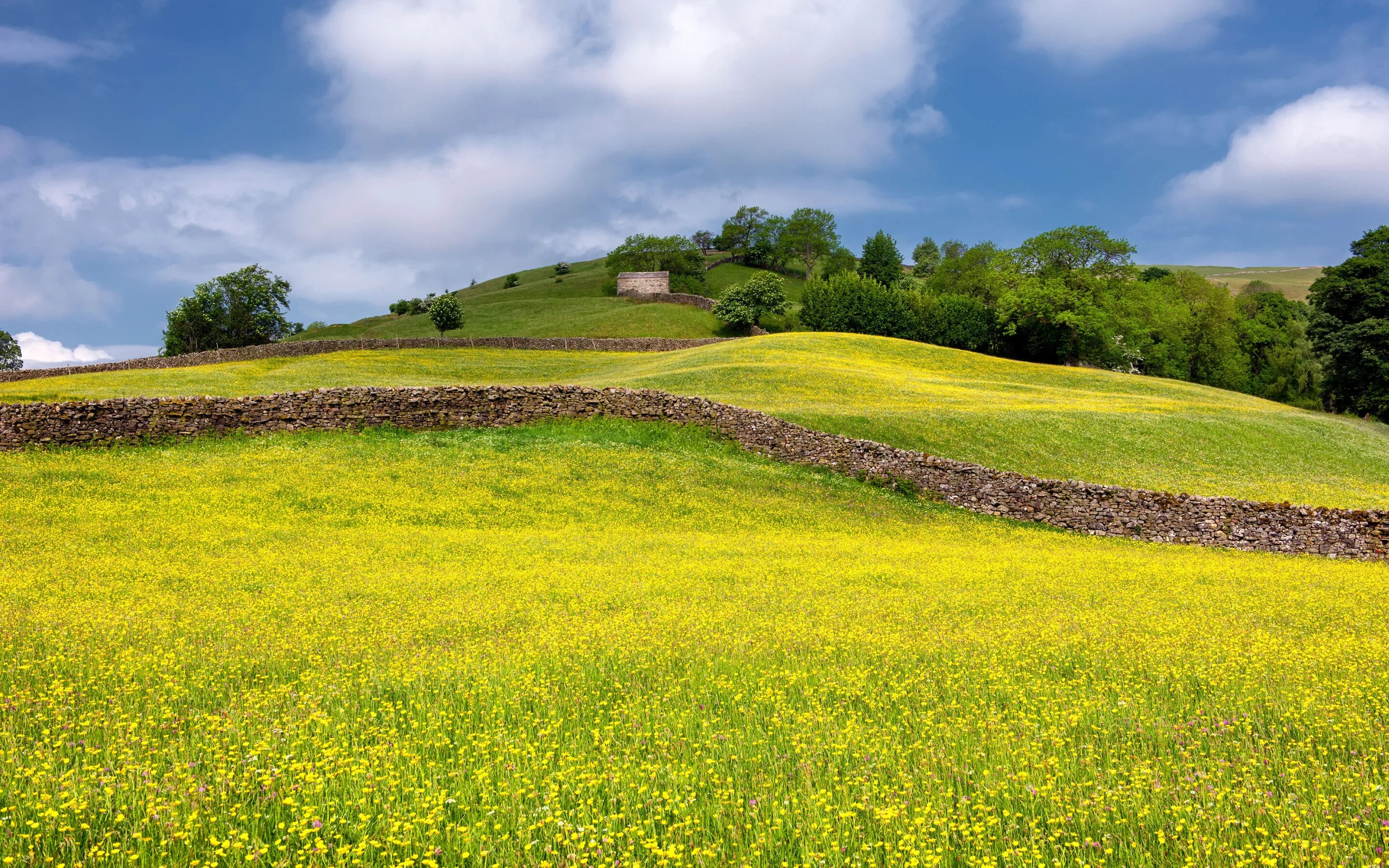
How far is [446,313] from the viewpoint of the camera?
79.6m

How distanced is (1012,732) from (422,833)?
4.48m

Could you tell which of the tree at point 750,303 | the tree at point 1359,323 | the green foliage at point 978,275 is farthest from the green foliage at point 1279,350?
the tree at point 750,303

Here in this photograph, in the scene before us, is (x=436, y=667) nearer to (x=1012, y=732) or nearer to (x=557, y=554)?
(x=1012, y=732)

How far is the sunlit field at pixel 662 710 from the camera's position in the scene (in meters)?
4.80

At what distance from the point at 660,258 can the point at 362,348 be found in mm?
72608

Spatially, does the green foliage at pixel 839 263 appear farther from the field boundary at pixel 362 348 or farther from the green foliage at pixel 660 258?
the field boundary at pixel 362 348

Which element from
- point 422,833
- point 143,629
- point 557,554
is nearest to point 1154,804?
point 422,833

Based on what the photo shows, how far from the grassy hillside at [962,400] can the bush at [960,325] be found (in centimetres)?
1719

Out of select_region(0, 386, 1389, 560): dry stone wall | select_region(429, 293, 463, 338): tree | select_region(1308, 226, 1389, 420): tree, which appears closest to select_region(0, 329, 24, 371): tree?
select_region(429, 293, 463, 338): tree

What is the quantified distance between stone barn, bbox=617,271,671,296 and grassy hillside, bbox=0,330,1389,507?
47458mm

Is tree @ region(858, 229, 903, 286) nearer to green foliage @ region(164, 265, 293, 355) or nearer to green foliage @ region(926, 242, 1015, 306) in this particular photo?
green foliage @ region(926, 242, 1015, 306)

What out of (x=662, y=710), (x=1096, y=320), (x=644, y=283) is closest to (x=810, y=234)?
(x=644, y=283)

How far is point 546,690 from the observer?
721cm

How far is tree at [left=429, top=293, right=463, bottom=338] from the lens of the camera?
259 feet
